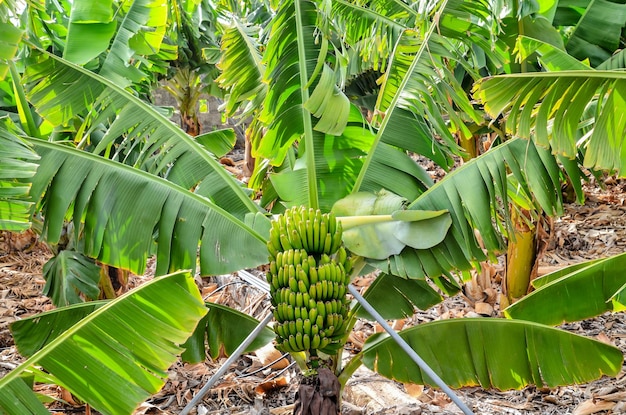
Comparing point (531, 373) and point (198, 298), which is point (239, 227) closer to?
point (198, 298)

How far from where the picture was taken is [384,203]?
274 cm

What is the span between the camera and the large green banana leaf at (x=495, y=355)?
255 centimetres

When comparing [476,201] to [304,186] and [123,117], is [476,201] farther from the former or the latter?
Result: [123,117]

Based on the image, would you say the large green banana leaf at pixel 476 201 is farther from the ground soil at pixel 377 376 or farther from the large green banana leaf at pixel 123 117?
the ground soil at pixel 377 376

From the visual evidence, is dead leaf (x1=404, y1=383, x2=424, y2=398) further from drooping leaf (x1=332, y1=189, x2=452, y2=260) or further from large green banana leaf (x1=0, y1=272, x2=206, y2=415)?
large green banana leaf (x1=0, y1=272, x2=206, y2=415)

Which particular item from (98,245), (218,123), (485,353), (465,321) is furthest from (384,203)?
(218,123)

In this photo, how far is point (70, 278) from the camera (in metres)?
3.35

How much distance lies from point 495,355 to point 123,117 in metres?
2.17

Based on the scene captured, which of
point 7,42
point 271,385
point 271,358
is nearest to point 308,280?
point 7,42

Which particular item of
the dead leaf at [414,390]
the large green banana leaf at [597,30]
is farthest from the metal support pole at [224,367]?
the large green banana leaf at [597,30]

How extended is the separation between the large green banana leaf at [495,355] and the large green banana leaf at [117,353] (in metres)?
1.28

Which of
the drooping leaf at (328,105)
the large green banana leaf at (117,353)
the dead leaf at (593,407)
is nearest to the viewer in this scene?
the large green banana leaf at (117,353)

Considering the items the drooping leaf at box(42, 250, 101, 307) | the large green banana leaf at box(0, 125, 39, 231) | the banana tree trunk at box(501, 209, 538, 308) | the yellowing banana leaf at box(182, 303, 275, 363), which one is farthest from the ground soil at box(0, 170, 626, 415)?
the large green banana leaf at box(0, 125, 39, 231)

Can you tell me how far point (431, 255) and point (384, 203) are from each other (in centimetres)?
33
